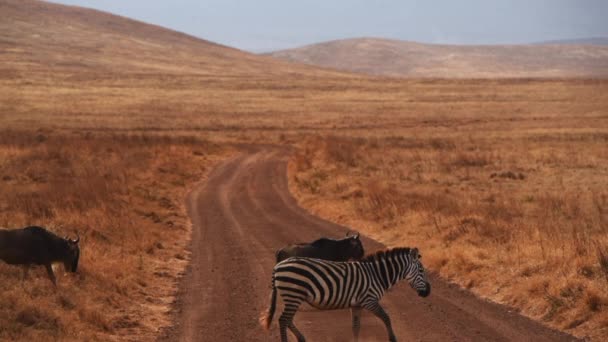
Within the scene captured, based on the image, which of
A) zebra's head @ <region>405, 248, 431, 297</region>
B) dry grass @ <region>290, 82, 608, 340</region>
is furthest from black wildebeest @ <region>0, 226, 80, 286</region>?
dry grass @ <region>290, 82, 608, 340</region>

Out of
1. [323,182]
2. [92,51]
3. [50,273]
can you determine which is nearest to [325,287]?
[50,273]

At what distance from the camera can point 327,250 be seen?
1491 cm

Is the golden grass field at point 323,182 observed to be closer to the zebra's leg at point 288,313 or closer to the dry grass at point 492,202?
the dry grass at point 492,202

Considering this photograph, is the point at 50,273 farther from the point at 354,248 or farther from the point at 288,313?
the point at 354,248

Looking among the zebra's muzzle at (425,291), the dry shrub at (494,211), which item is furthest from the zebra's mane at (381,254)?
the dry shrub at (494,211)

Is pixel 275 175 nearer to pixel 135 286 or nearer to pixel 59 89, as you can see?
pixel 135 286

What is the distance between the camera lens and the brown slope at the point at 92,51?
134 meters

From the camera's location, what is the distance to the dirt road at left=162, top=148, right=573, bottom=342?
1277cm

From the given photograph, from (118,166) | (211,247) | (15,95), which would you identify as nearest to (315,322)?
(211,247)

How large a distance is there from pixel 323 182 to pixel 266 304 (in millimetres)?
19228

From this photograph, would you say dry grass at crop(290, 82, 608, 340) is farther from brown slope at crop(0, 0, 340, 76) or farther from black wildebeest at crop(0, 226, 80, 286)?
brown slope at crop(0, 0, 340, 76)

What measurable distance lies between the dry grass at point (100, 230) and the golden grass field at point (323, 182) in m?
0.06

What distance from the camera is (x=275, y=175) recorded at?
39.4m

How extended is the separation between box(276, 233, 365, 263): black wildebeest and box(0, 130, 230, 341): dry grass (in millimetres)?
2589
